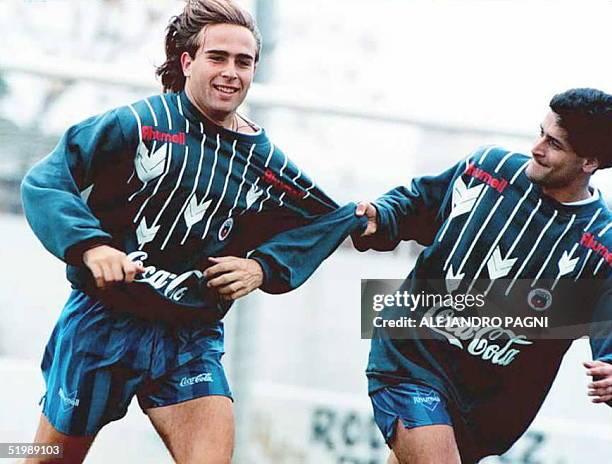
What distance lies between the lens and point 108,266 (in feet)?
5.52

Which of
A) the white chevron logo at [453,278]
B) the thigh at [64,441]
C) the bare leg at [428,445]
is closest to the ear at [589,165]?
the white chevron logo at [453,278]

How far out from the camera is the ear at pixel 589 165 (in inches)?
79.4

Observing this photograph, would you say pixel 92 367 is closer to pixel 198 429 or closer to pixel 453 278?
pixel 198 429

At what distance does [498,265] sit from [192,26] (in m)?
0.67

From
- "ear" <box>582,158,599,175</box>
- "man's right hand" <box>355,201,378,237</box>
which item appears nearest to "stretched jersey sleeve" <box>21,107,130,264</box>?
"man's right hand" <box>355,201,378,237</box>

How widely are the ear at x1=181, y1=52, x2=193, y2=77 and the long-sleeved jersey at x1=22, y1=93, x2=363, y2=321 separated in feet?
0.12

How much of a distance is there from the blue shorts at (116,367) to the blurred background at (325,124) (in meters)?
A: 0.45

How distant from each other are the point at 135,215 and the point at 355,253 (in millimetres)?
698

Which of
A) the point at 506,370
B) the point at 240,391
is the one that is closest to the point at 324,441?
the point at 240,391

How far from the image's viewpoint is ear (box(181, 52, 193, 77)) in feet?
6.25

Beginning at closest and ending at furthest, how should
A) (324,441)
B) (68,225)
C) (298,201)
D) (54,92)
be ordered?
(68,225)
(298,201)
(54,92)
(324,441)

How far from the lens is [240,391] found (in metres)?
2.55

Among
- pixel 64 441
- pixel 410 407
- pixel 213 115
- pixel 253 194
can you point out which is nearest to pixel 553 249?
pixel 410 407

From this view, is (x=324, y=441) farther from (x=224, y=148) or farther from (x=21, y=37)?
(x=21, y=37)
